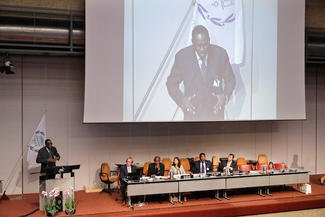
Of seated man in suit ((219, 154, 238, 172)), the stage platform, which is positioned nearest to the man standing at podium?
the stage platform

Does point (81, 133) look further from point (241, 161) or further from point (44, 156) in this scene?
point (241, 161)

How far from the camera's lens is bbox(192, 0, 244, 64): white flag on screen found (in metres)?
8.84

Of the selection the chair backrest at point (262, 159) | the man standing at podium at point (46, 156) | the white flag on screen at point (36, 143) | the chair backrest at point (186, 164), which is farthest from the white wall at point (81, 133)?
the man standing at podium at point (46, 156)

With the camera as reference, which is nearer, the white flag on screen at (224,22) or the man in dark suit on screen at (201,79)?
the man in dark suit on screen at (201,79)

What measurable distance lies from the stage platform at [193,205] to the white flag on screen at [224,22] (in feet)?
11.1

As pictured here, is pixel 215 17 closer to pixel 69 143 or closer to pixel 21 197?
pixel 69 143

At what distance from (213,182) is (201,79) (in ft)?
8.16

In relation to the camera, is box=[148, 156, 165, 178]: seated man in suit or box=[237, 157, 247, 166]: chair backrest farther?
box=[237, 157, 247, 166]: chair backrest

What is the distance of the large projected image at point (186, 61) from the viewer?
26.7ft

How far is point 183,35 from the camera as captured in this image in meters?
8.72

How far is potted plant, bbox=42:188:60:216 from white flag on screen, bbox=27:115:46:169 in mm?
1618

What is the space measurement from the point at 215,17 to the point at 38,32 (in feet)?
13.6

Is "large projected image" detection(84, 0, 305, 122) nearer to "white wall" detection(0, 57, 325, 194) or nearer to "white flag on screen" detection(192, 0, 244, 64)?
"white flag on screen" detection(192, 0, 244, 64)

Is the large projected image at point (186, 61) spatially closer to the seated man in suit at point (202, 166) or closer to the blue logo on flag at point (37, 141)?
the seated man in suit at point (202, 166)
